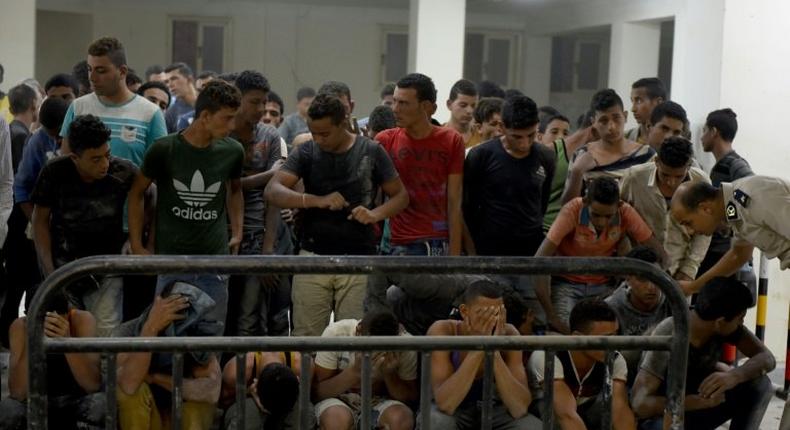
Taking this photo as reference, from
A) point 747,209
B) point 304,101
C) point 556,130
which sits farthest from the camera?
point 304,101

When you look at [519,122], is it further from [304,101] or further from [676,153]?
[304,101]

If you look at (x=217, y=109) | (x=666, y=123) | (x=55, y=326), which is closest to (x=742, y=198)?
(x=666, y=123)

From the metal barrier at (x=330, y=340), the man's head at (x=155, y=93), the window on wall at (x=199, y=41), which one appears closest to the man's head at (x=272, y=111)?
the man's head at (x=155, y=93)

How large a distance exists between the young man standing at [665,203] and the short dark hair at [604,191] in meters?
0.40

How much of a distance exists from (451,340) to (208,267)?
0.81 metres

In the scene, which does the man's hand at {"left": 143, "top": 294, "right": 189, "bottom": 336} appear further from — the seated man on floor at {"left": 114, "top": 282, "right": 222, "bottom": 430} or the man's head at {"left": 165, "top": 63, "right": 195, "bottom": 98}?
the man's head at {"left": 165, "top": 63, "right": 195, "bottom": 98}

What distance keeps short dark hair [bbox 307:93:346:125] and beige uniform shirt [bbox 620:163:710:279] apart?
1686mm

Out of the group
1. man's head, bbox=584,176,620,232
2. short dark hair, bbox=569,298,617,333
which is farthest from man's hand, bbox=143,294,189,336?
man's head, bbox=584,176,620,232

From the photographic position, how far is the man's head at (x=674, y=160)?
602 cm

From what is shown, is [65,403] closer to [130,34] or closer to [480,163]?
Answer: [480,163]

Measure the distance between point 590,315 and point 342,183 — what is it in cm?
149

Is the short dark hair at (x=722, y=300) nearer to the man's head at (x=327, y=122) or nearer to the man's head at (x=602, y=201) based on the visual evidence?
the man's head at (x=602, y=201)

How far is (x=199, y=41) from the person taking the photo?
17.5m

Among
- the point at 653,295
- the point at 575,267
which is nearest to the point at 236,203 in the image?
the point at 653,295
